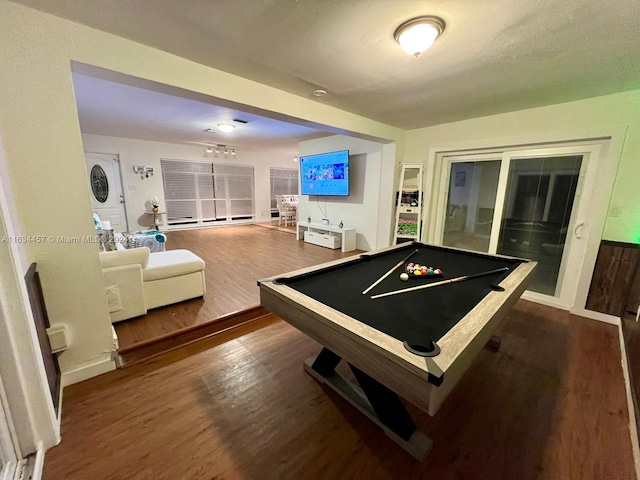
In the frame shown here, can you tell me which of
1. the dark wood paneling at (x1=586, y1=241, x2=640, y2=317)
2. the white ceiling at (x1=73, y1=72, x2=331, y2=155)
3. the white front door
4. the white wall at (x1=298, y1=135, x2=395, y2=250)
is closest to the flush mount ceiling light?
the white ceiling at (x1=73, y1=72, x2=331, y2=155)

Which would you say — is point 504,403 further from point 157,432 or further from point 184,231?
point 184,231

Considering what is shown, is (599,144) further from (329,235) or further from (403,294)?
(329,235)

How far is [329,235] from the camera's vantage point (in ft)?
17.5

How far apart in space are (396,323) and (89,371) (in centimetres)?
213

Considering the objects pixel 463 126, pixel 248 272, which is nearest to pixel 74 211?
pixel 248 272

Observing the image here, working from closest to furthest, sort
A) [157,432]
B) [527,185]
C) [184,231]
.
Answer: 1. [157,432]
2. [527,185]
3. [184,231]

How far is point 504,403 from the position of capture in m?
1.64

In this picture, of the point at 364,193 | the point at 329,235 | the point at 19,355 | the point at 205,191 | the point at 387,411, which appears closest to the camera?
the point at 19,355

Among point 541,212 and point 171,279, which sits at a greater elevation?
point 541,212

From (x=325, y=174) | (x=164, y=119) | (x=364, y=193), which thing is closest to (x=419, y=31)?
(x=364, y=193)

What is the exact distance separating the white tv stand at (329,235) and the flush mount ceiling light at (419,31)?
356 centimetres

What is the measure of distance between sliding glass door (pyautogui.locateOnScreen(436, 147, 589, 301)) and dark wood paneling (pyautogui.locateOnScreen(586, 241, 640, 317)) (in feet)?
1.05

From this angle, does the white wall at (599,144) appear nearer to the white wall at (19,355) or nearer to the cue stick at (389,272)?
the cue stick at (389,272)

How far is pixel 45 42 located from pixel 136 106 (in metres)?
2.58
